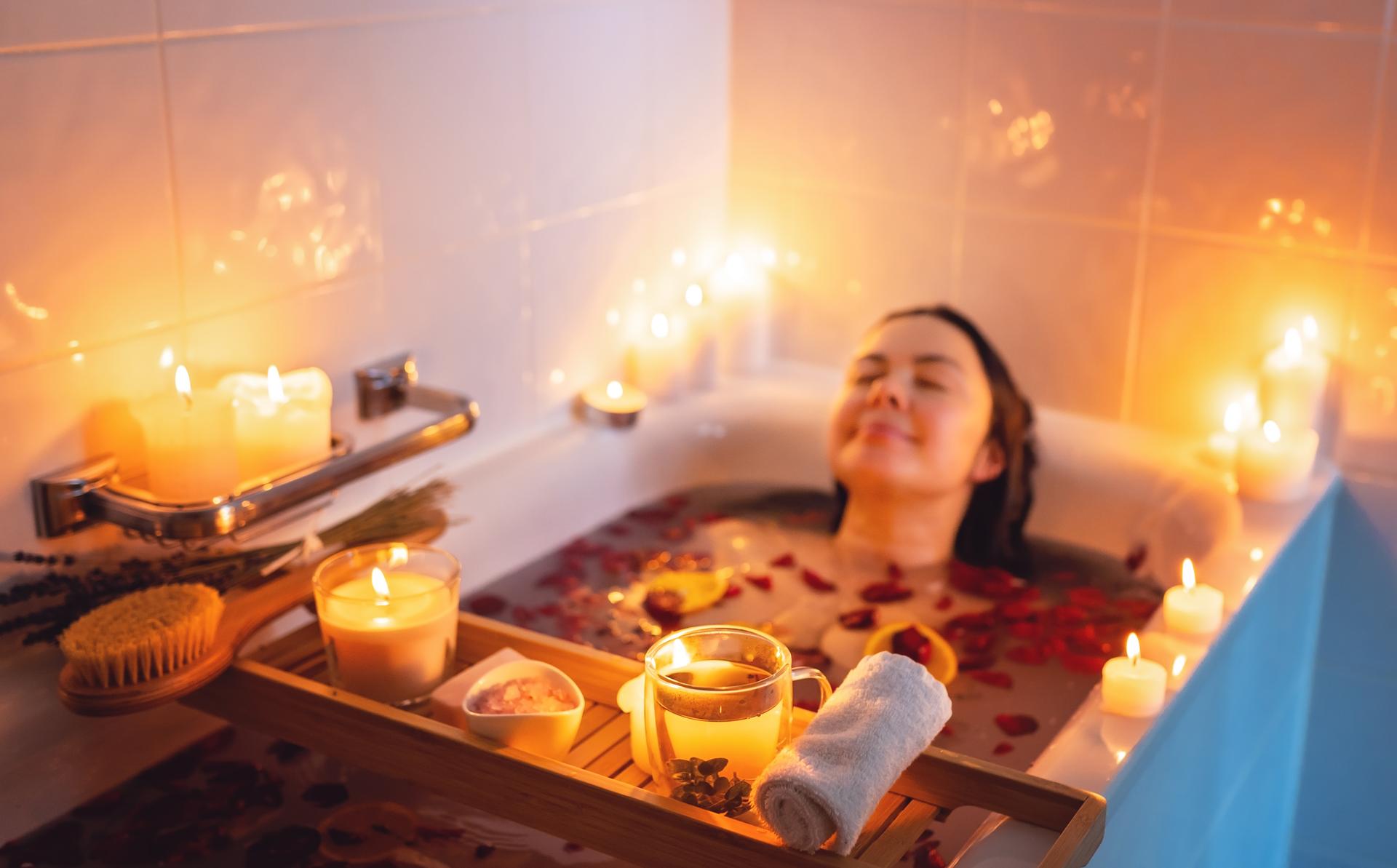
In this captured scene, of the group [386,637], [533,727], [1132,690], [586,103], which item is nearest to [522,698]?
[533,727]

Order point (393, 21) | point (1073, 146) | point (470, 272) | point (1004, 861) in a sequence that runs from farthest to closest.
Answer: point (1073, 146) → point (470, 272) → point (393, 21) → point (1004, 861)

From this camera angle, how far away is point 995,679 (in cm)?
174

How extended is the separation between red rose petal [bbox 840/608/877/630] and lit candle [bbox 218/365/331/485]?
0.71 meters

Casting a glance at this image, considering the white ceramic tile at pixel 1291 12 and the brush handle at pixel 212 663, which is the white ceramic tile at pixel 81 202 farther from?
the white ceramic tile at pixel 1291 12

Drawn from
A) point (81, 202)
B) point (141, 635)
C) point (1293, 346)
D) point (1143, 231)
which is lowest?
point (141, 635)

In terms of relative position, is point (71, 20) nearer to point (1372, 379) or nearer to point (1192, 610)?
point (1192, 610)

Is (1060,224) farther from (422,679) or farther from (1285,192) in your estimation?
(422,679)

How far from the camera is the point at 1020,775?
1183mm

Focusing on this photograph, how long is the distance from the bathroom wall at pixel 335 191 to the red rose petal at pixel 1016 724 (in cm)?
82

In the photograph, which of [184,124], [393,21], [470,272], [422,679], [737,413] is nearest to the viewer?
[422,679]

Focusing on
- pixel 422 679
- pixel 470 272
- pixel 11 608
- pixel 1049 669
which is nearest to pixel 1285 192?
pixel 1049 669

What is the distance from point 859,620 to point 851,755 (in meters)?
0.77

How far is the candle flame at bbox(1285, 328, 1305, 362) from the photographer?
1.99 m

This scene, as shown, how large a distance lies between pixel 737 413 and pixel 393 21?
2.95ft
